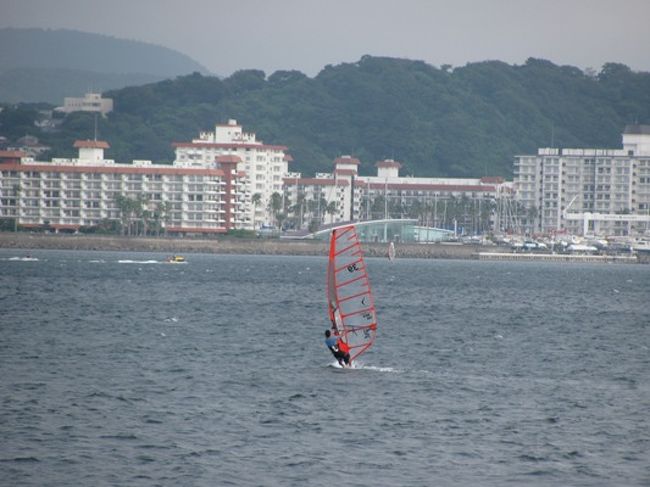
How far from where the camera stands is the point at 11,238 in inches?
6245

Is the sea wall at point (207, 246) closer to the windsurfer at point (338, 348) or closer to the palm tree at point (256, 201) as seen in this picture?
A: the palm tree at point (256, 201)

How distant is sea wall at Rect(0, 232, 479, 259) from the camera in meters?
158

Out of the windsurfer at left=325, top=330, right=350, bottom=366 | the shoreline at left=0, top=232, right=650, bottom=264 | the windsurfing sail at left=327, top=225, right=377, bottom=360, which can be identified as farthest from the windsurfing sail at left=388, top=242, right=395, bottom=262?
the windsurfing sail at left=327, top=225, right=377, bottom=360

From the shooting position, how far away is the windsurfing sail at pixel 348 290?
36.6m

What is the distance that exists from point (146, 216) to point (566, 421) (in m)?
140

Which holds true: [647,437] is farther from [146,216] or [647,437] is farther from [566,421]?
[146,216]

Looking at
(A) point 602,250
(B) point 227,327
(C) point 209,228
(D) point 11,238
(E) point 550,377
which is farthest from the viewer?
(A) point 602,250

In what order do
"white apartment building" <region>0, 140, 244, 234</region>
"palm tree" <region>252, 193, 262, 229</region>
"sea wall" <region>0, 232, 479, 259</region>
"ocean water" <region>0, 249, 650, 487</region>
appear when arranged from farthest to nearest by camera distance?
"palm tree" <region>252, 193, 262, 229</region> → "white apartment building" <region>0, 140, 244, 234</region> → "sea wall" <region>0, 232, 479, 259</region> → "ocean water" <region>0, 249, 650, 487</region>

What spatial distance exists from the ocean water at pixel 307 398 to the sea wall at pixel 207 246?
8906cm

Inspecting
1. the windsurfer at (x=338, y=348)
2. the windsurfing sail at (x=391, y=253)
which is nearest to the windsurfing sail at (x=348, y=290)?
the windsurfer at (x=338, y=348)

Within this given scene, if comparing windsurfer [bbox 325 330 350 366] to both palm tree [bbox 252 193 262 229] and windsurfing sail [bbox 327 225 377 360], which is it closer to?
windsurfing sail [bbox 327 225 377 360]

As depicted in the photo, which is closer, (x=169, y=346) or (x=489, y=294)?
(x=169, y=346)

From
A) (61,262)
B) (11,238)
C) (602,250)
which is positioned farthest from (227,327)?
(602,250)

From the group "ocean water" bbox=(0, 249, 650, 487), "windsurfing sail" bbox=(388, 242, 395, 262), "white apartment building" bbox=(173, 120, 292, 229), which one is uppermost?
"white apartment building" bbox=(173, 120, 292, 229)
